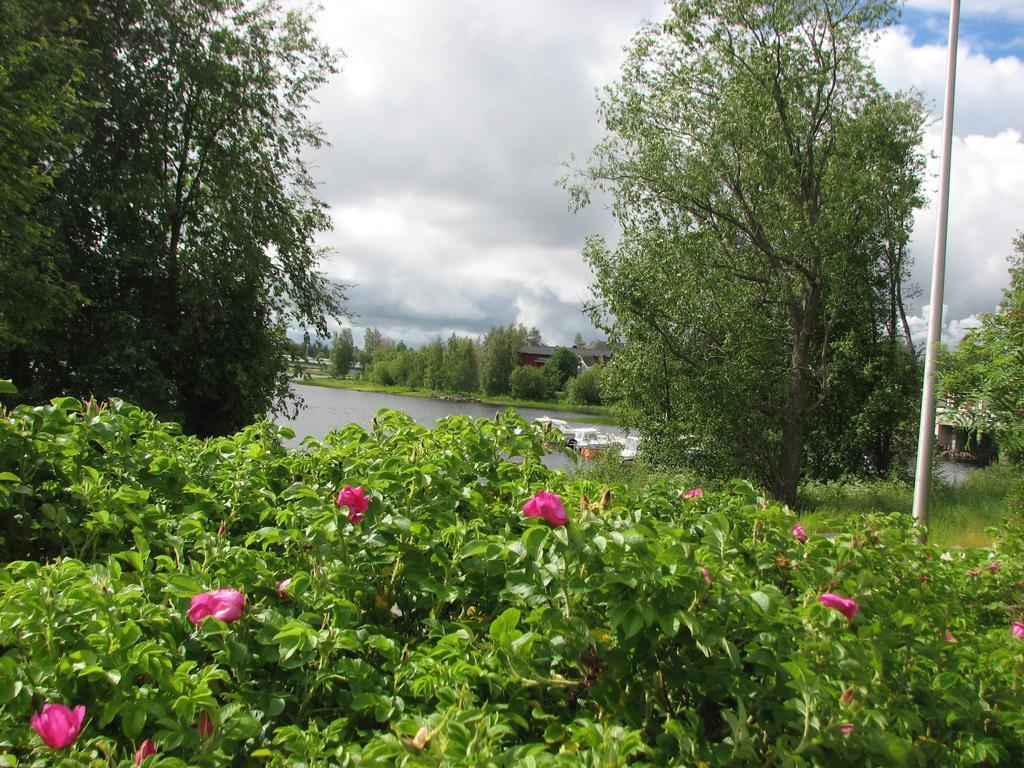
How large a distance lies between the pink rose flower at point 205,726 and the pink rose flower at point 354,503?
626 mm

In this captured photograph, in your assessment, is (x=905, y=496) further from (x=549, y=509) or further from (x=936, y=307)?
(x=549, y=509)

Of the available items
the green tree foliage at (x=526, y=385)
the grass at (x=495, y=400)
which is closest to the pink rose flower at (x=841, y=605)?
the grass at (x=495, y=400)

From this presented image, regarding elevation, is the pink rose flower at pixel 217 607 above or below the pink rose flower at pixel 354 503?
below

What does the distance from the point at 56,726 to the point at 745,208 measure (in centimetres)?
1313

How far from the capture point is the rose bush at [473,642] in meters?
1.19

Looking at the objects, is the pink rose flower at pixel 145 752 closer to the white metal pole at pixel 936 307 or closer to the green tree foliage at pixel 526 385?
the white metal pole at pixel 936 307

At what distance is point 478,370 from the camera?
74.2 meters

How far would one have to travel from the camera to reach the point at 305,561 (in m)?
1.82

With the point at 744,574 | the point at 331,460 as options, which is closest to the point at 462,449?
the point at 331,460

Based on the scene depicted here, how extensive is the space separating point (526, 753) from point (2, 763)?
2.59 ft

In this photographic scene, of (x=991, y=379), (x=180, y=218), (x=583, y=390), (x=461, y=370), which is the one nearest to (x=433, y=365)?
(x=461, y=370)

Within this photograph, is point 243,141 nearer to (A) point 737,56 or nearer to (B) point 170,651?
(A) point 737,56

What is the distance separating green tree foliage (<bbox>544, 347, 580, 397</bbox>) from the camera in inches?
2721

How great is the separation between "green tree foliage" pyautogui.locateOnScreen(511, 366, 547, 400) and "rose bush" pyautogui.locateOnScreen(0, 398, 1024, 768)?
65.0 meters
